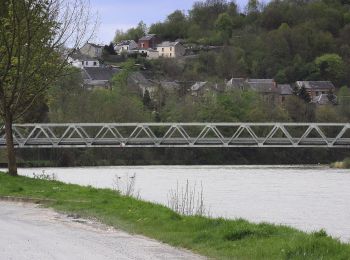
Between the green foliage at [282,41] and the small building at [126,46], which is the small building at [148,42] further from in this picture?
the green foliage at [282,41]

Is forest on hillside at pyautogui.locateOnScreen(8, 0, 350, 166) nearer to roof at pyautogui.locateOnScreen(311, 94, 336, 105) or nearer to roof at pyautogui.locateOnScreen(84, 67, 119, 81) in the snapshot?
roof at pyautogui.locateOnScreen(311, 94, 336, 105)

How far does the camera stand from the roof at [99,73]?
121 meters

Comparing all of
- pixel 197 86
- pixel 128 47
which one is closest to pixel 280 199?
pixel 197 86

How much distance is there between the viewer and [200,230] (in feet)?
41.2

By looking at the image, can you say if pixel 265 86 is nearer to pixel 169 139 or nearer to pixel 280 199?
pixel 169 139

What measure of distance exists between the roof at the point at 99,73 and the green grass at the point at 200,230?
103113mm

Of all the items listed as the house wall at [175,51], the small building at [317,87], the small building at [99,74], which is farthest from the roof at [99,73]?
the house wall at [175,51]

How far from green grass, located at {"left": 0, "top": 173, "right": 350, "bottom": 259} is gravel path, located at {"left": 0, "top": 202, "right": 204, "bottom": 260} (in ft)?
1.41

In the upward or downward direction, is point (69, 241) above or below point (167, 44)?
below

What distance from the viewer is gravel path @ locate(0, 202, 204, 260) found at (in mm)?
10141

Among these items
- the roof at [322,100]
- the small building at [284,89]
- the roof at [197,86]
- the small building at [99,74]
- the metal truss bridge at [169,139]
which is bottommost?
the metal truss bridge at [169,139]

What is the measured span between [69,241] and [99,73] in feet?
371

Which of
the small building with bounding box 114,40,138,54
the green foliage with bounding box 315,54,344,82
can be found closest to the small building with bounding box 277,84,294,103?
the green foliage with bounding box 315,54,344,82

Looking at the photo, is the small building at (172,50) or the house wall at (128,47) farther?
the house wall at (128,47)
